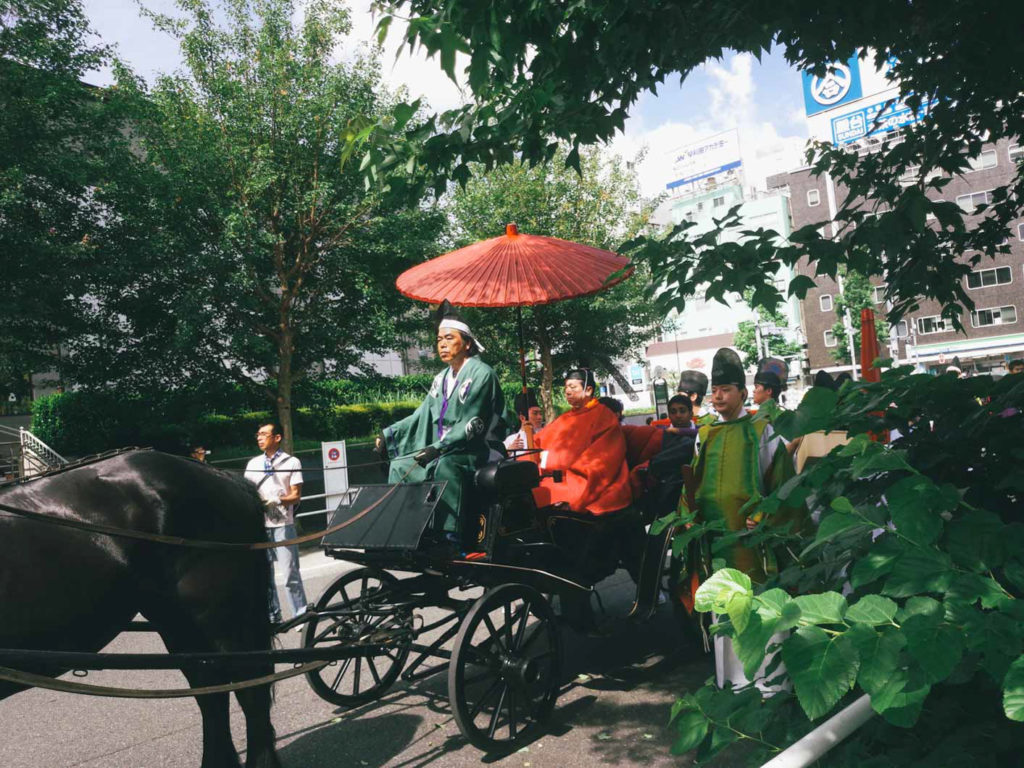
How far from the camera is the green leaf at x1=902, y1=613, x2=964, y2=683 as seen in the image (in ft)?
3.82

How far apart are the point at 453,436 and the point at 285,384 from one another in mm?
10291

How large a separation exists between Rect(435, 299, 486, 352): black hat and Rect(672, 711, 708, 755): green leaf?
11.0ft

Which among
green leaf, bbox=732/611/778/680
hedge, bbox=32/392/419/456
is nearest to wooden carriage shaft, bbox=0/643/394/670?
green leaf, bbox=732/611/778/680

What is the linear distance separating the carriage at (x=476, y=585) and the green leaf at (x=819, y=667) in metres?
2.92

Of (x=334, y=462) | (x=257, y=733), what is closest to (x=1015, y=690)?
(x=257, y=733)

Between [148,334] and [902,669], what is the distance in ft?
44.6

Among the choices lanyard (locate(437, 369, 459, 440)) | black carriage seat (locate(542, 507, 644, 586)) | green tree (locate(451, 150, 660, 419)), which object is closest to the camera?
lanyard (locate(437, 369, 459, 440))

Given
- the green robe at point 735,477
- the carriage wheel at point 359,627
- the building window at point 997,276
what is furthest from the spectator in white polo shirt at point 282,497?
the building window at point 997,276

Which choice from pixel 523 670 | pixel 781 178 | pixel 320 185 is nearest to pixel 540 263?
pixel 523 670

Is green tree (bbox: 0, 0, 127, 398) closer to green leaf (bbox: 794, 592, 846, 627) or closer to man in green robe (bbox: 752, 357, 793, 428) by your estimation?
man in green robe (bbox: 752, 357, 793, 428)

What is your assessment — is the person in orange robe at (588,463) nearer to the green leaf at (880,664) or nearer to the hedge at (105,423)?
the green leaf at (880,664)

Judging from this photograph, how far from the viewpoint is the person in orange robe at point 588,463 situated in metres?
5.11

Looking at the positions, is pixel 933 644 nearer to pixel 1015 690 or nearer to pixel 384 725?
pixel 1015 690

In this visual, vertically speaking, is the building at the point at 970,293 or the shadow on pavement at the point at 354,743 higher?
the building at the point at 970,293
